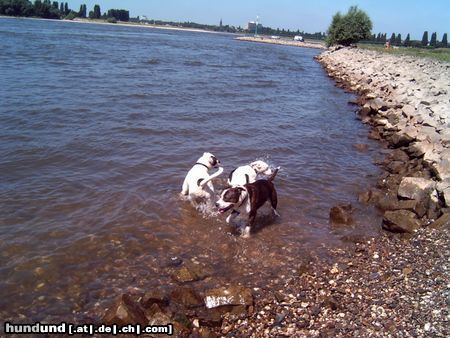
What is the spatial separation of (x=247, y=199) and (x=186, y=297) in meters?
2.25

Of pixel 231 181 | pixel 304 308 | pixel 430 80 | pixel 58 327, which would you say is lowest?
pixel 58 327

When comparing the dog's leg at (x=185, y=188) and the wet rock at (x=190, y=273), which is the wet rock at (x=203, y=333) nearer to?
the wet rock at (x=190, y=273)

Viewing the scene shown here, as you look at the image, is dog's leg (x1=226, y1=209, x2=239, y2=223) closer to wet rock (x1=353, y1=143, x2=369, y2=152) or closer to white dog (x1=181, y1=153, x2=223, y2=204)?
white dog (x1=181, y1=153, x2=223, y2=204)

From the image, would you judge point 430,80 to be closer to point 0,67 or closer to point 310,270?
point 310,270

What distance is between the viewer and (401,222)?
6.86m

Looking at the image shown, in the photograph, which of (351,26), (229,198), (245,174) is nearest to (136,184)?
(245,174)

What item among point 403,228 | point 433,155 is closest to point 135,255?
point 403,228

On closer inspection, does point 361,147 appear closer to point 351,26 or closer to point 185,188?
point 185,188

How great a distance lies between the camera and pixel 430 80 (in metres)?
18.4

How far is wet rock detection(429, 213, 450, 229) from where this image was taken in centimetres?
648

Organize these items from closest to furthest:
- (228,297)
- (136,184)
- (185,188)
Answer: (228,297) → (185,188) → (136,184)

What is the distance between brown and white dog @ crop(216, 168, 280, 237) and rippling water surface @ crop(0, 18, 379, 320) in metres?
0.39

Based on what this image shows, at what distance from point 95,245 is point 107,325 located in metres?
1.88

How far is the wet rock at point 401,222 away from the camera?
6762 mm
